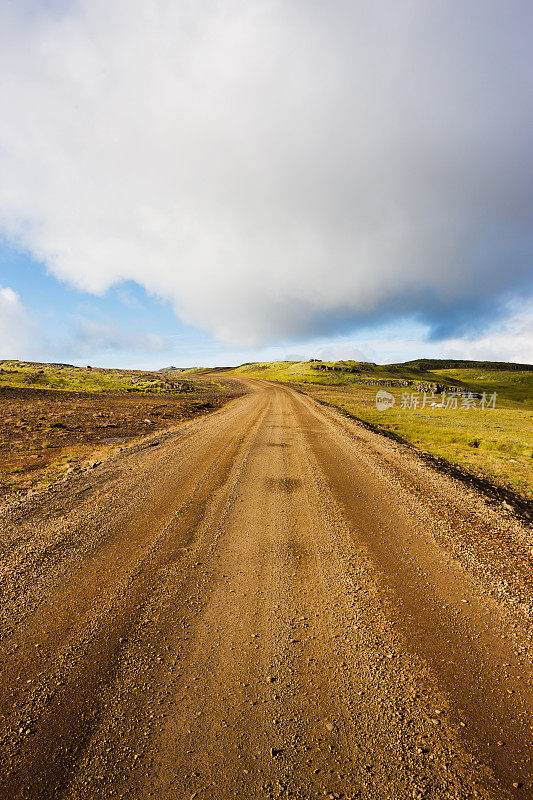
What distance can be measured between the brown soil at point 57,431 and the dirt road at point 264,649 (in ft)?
19.8

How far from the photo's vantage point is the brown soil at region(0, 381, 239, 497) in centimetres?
1481

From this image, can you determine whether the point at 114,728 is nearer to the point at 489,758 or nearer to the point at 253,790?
the point at 253,790

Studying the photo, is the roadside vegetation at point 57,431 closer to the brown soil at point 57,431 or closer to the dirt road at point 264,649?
the brown soil at point 57,431

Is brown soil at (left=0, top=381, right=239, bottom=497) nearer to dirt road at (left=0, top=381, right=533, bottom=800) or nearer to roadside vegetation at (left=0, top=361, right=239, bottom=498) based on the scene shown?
roadside vegetation at (left=0, top=361, right=239, bottom=498)

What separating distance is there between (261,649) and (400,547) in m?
4.28

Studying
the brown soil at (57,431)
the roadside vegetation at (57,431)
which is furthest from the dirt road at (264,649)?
the brown soil at (57,431)

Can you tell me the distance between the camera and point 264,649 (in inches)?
199

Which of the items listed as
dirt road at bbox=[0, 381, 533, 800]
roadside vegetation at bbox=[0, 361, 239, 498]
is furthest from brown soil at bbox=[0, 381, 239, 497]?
dirt road at bbox=[0, 381, 533, 800]

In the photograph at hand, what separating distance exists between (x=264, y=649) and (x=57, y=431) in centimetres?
2367

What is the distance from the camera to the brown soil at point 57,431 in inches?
583

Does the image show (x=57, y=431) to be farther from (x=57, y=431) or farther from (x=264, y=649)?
(x=264, y=649)

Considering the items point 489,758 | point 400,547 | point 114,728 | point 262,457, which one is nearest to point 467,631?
point 489,758

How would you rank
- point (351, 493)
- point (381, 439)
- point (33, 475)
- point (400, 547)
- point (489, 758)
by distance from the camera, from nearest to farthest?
Answer: point (489, 758) → point (400, 547) → point (351, 493) → point (33, 475) → point (381, 439)

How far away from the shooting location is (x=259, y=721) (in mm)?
4000
